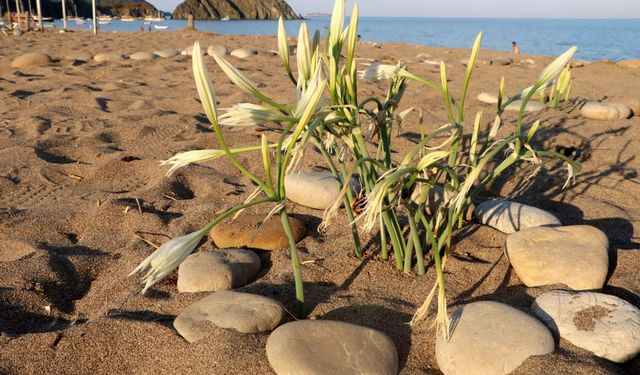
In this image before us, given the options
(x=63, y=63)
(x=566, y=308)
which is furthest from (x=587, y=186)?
(x=63, y=63)

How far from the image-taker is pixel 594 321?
1.36 metres

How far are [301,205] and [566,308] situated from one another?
1.22 metres

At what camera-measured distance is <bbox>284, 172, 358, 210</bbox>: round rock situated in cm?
228

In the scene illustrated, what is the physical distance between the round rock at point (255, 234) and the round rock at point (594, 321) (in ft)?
2.95

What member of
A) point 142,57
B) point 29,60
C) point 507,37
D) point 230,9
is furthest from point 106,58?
point 230,9

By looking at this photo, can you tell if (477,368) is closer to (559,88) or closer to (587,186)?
(587,186)

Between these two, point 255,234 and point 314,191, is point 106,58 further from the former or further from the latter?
point 255,234

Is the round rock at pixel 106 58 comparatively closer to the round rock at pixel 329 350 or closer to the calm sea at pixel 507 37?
the calm sea at pixel 507 37

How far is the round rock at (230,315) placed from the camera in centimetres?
139

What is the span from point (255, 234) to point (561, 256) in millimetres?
1066

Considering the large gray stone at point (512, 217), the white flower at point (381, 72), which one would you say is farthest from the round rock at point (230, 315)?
the large gray stone at point (512, 217)

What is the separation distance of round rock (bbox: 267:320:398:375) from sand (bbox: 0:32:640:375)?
57 millimetres

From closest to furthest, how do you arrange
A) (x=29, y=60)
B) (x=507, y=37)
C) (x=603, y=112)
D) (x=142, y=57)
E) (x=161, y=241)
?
1. (x=161, y=241)
2. (x=603, y=112)
3. (x=29, y=60)
4. (x=142, y=57)
5. (x=507, y=37)

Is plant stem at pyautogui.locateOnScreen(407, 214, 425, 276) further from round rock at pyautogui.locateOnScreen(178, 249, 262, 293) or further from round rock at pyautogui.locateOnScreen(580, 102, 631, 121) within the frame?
Result: round rock at pyautogui.locateOnScreen(580, 102, 631, 121)
